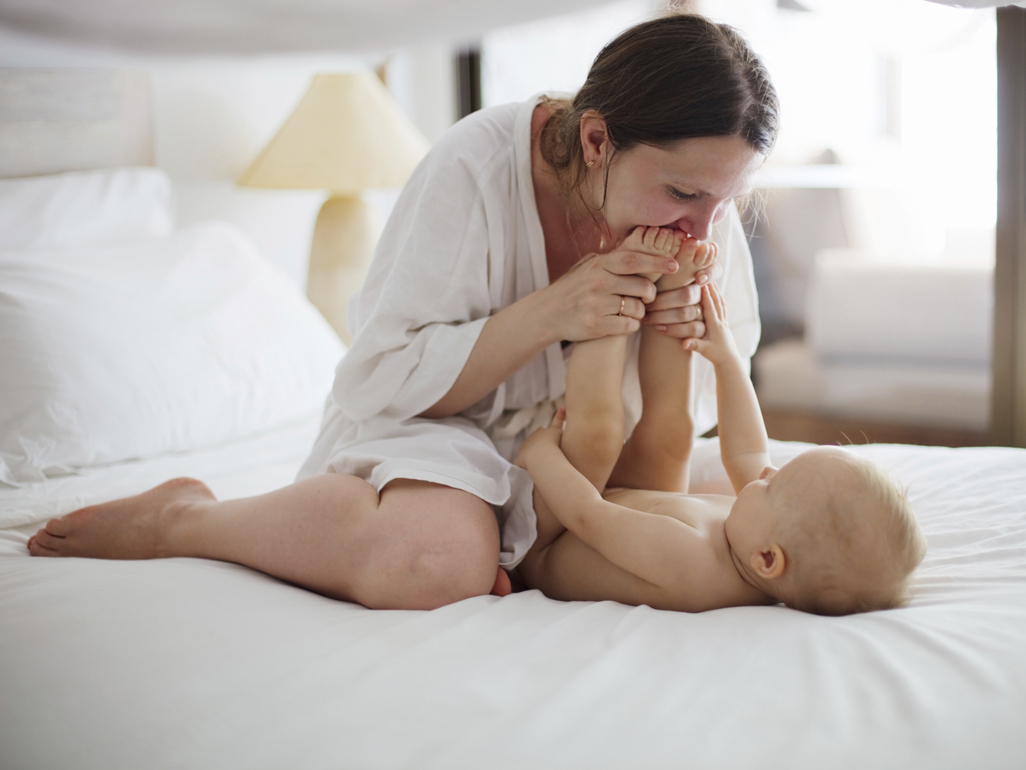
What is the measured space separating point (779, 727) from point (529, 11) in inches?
33.3

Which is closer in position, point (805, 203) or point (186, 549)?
point (186, 549)

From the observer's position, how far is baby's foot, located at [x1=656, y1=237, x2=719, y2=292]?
966mm

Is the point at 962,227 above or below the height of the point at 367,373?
above

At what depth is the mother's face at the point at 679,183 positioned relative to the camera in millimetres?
877

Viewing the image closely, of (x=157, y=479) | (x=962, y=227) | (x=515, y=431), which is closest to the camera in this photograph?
(x=515, y=431)

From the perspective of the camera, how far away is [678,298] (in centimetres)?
101

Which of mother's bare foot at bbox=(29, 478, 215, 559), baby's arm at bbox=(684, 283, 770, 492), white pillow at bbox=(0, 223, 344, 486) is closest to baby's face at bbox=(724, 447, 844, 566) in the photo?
baby's arm at bbox=(684, 283, 770, 492)

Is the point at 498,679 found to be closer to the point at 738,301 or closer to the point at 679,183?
the point at 679,183

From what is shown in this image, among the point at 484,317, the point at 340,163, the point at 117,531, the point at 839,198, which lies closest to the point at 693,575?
the point at 484,317

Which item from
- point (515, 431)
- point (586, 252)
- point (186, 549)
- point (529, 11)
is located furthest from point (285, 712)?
point (529, 11)

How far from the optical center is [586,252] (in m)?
1.14

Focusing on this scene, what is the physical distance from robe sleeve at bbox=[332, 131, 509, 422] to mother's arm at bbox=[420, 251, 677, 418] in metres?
0.02

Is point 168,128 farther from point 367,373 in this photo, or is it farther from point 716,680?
point 716,680

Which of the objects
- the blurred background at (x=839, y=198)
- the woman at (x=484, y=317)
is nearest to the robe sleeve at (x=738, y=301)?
the woman at (x=484, y=317)
